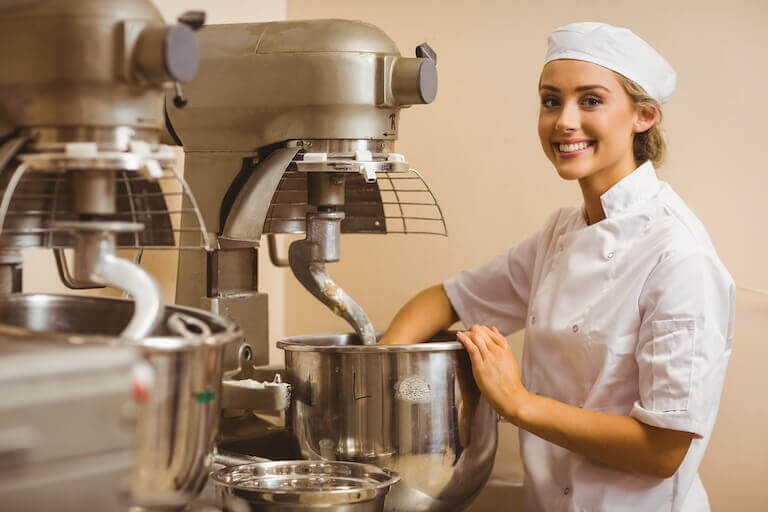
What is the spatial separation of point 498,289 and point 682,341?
17.6 inches

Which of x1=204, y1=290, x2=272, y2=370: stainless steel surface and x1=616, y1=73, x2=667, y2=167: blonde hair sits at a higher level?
x1=616, y1=73, x2=667, y2=167: blonde hair

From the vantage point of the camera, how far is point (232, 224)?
1126 mm

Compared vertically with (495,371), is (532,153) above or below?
above

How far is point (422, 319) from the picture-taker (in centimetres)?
149

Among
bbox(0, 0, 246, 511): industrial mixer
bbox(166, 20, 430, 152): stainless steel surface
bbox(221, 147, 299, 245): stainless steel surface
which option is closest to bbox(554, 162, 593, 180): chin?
bbox(166, 20, 430, 152): stainless steel surface

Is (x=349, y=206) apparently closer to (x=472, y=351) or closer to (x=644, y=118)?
(x=472, y=351)

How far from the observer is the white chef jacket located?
116 cm

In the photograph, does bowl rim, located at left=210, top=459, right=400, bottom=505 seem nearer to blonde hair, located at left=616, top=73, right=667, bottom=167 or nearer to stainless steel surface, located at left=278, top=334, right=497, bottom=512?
stainless steel surface, located at left=278, top=334, right=497, bottom=512

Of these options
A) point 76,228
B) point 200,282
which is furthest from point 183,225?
point 76,228

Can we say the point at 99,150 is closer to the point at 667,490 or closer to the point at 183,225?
the point at 183,225

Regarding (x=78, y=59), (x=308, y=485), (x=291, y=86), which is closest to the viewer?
(x=78, y=59)

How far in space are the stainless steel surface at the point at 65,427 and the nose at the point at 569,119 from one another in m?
0.85

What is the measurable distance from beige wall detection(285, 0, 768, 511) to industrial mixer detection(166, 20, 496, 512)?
641mm

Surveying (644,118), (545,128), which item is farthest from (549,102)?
(644,118)
